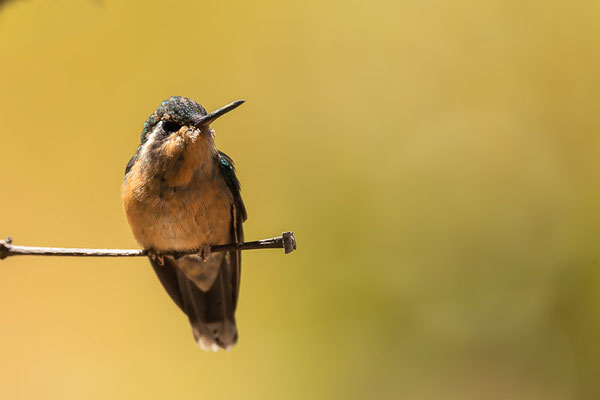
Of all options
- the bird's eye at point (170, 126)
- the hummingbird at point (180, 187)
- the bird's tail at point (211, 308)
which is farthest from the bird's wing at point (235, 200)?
the bird's eye at point (170, 126)

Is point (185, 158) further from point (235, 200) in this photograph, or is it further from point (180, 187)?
point (235, 200)

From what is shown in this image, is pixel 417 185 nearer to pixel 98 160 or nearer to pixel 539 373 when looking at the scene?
pixel 539 373

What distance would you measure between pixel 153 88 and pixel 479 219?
2.68 meters

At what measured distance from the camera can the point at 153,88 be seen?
4.04 metres

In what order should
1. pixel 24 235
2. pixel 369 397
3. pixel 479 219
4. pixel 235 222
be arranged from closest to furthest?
pixel 235 222 → pixel 24 235 → pixel 369 397 → pixel 479 219

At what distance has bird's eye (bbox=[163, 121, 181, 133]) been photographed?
2.35 meters

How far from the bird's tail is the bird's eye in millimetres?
968

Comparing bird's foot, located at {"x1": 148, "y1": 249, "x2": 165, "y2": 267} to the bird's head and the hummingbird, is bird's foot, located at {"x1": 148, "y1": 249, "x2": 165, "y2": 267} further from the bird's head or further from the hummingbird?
the bird's head

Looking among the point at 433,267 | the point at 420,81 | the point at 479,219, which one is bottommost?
the point at 433,267

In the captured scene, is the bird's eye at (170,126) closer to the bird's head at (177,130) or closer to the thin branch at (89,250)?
the bird's head at (177,130)

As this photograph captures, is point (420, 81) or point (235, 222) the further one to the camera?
point (420, 81)

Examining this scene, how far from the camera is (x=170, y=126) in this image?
2377 mm

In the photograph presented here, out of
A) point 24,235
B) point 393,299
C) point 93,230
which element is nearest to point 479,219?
point 393,299

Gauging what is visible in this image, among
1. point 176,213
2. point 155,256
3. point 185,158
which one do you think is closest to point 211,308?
point 155,256
